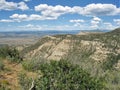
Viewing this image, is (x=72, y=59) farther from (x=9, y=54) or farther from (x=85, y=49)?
(x=85, y=49)

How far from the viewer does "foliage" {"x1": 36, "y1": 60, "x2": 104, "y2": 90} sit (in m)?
19.8

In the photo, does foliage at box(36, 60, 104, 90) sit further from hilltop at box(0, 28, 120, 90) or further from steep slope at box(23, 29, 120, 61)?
steep slope at box(23, 29, 120, 61)

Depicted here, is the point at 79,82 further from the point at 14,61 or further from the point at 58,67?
the point at 14,61

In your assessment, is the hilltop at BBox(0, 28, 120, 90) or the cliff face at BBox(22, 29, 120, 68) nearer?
the hilltop at BBox(0, 28, 120, 90)

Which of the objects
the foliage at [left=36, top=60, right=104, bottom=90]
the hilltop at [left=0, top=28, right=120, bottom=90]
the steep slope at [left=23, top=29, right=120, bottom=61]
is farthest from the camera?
the steep slope at [left=23, top=29, right=120, bottom=61]

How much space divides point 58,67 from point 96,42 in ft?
562

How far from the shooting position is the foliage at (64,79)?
65.1ft

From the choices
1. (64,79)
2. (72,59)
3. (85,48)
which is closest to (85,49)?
(85,48)

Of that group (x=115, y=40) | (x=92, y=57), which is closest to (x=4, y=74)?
(x=92, y=57)

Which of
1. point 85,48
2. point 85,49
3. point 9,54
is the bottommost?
point 85,49

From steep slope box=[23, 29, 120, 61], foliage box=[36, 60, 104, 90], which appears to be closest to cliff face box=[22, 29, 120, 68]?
steep slope box=[23, 29, 120, 61]

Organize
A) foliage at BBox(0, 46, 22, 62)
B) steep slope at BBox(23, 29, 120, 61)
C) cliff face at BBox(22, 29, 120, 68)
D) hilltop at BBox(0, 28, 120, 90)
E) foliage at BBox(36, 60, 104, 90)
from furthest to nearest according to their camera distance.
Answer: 1. steep slope at BBox(23, 29, 120, 61)
2. cliff face at BBox(22, 29, 120, 68)
3. foliage at BBox(0, 46, 22, 62)
4. hilltop at BBox(0, 28, 120, 90)
5. foliage at BBox(36, 60, 104, 90)

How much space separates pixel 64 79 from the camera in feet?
68.2

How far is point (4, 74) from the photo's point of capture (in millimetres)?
24578
